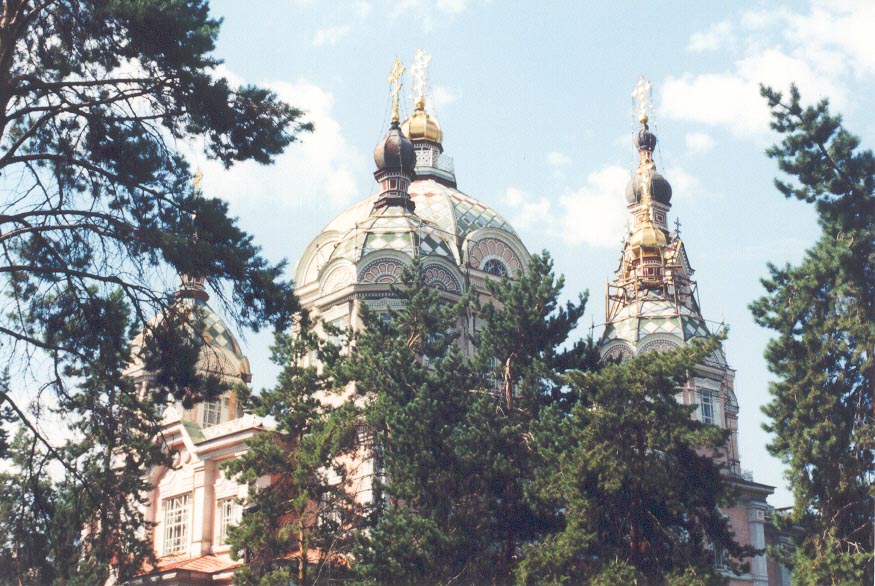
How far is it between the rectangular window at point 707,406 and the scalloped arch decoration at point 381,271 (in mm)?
9656

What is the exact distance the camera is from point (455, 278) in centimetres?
2909

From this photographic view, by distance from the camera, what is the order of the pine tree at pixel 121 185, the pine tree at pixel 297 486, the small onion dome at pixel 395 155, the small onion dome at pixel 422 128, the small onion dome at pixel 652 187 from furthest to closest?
1. the small onion dome at pixel 652 187
2. the small onion dome at pixel 422 128
3. the small onion dome at pixel 395 155
4. the pine tree at pixel 297 486
5. the pine tree at pixel 121 185

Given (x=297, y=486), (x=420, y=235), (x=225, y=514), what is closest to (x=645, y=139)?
(x=420, y=235)

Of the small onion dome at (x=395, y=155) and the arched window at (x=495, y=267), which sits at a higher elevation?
the small onion dome at (x=395, y=155)

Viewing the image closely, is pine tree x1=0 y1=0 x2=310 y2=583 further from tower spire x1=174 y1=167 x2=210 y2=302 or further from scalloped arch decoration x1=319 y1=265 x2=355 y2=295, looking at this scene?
scalloped arch decoration x1=319 y1=265 x2=355 y2=295

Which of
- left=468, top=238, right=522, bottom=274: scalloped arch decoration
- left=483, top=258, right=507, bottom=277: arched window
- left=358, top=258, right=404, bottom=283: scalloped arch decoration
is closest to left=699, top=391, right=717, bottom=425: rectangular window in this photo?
left=468, top=238, right=522, bottom=274: scalloped arch decoration

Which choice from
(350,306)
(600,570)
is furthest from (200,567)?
(600,570)

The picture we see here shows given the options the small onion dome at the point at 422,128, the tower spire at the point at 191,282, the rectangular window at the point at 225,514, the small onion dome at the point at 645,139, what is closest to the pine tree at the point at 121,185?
the tower spire at the point at 191,282

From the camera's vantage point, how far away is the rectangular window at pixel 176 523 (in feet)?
95.0

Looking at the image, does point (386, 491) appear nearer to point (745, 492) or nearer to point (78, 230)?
point (78, 230)

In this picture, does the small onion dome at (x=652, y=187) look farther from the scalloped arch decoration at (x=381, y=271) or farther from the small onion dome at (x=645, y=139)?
the scalloped arch decoration at (x=381, y=271)

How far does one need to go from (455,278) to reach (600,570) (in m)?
12.3

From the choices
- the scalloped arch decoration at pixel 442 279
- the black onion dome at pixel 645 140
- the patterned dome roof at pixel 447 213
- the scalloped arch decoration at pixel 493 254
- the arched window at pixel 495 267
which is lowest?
the scalloped arch decoration at pixel 442 279

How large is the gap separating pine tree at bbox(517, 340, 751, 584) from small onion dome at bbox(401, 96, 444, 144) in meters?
20.6
